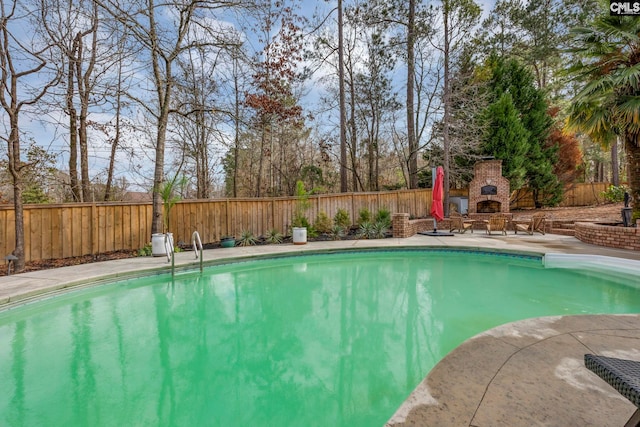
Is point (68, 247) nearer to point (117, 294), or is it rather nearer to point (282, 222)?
point (117, 294)

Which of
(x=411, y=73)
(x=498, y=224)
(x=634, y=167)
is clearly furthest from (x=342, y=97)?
(x=634, y=167)

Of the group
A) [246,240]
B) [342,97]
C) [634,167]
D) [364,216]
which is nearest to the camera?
[634,167]

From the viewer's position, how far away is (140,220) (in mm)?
8305

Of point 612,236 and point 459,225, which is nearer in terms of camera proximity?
point 612,236

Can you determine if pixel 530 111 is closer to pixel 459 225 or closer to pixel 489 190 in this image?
pixel 489 190

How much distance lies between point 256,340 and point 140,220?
635 centimetres

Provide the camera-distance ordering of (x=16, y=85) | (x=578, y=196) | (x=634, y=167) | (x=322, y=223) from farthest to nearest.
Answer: (x=578, y=196), (x=322, y=223), (x=634, y=167), (x=16, y=85)

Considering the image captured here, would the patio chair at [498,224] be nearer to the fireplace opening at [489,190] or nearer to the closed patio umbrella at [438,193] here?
the closed patio umbrella at [438,193]

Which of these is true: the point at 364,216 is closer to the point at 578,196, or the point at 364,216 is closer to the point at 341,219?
the point at 341,219

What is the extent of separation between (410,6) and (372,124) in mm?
5211

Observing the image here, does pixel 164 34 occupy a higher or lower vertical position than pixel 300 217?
higher

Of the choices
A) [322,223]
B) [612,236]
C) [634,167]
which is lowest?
[612,236]

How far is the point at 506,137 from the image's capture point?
1359 cm

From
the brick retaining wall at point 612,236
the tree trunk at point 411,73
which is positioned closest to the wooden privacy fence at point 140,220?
the tree trunk at point 411,73
